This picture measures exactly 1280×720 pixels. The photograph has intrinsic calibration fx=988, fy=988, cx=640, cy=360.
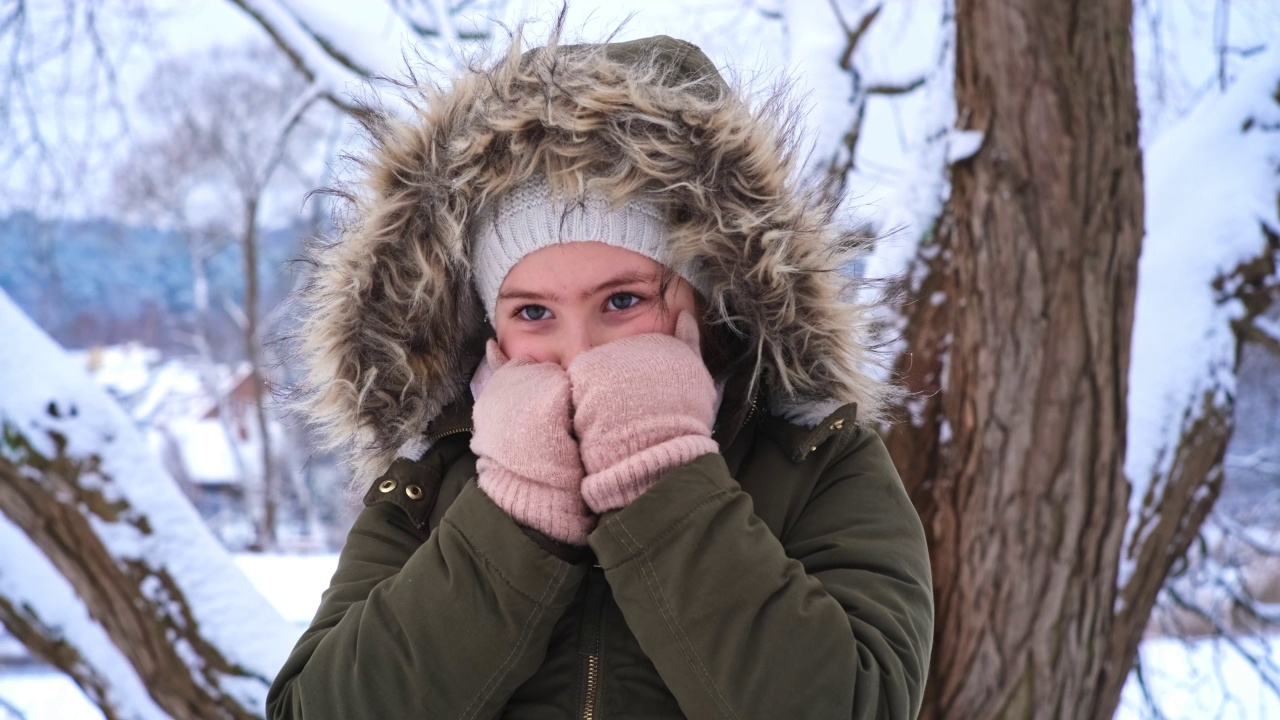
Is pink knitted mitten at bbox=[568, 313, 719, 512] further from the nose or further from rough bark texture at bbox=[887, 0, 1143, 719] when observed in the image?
rough bark texture at bbox=[887, 0, 1143, 719]

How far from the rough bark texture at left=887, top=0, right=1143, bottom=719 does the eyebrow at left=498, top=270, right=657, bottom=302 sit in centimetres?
133

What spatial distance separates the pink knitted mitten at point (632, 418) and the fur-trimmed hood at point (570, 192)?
22cm

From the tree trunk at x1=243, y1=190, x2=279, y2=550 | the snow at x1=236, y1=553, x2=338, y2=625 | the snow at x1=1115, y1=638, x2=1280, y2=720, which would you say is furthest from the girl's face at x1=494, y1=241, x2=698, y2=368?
the tree trunk at x1=243, y1=190, x2=279, y2=550

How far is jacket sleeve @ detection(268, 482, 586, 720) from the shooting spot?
1.16 meters

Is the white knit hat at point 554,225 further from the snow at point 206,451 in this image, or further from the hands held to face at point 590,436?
the snow at point 206,451

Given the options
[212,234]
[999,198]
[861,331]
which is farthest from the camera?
[212,234]

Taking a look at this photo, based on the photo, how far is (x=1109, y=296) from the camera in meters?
2.50

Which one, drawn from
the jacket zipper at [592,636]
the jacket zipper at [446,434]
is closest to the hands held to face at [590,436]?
the jacket zipper at [592,636]

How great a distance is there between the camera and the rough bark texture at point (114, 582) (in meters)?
2.59

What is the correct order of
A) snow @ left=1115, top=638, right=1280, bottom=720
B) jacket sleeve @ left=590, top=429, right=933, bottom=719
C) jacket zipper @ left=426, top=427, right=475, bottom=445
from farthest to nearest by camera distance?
snow @ left=1115, top=638, right=1280, bottom=720 < jacket zipper @ left=426, top=427, right=475, bottom=445 < jacket sleeve @ left=590, top=429, right=933, bottom=719

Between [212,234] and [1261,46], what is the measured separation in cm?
1374

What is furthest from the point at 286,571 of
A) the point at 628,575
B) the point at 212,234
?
the point at 212,234

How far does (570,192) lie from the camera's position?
1369 millimetres

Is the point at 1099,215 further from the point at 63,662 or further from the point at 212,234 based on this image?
the point at 212,234
